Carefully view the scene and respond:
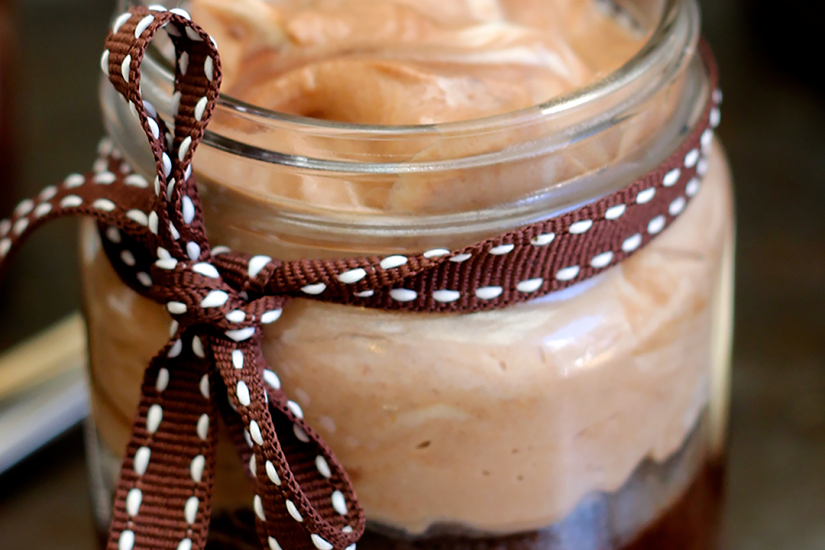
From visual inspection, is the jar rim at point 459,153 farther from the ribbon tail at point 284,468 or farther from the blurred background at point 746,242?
the blurred background at point 746,242

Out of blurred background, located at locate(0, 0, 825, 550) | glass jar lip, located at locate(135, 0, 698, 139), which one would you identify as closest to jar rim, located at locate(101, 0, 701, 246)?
glass jar lip, located at locate(135, 0, 698, 139)

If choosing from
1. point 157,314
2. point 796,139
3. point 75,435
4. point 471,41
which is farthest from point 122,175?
point 796,139

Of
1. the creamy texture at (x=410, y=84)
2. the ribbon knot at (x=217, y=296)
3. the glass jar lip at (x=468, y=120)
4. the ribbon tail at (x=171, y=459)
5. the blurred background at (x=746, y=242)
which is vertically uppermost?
the glass jar lip at (x=468, y=120)

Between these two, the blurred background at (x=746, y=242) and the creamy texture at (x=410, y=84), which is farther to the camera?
the blurred background at (x=746, y=242)

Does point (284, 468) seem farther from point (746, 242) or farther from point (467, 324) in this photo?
point (746, 242)

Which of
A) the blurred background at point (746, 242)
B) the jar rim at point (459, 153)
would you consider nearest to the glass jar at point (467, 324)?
the jar rim at point (459, 153)

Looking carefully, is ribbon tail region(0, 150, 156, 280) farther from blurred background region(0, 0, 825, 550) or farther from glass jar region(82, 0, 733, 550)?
blurred background region(0, 0, 825, 550)
